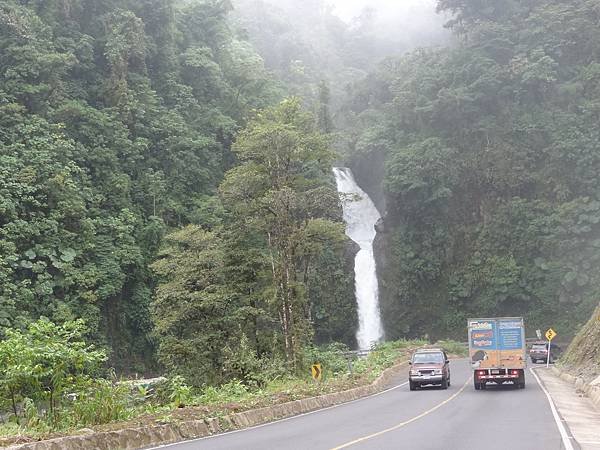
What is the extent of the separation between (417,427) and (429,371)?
41.4ft

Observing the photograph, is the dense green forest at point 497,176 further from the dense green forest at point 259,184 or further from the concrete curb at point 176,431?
the concrete curb at point 176,431

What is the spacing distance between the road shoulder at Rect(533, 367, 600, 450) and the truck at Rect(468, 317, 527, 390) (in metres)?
1.47

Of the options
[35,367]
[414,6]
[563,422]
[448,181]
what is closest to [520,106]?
[448,181]

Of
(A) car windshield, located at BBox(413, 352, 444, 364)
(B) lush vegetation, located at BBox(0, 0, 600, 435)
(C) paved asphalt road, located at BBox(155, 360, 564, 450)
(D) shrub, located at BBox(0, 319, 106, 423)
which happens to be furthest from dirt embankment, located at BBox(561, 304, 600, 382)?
(D) shrub, located at BBox(0, 319, 106, 423)

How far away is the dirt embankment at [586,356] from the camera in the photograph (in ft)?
84.6

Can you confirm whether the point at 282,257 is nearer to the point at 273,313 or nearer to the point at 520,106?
the point at 273,313

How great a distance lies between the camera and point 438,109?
61125 millimetres

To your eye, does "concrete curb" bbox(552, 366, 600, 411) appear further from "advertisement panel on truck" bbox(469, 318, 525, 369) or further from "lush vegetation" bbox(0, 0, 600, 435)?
"lush vegetation" bbox(0, 0, 600, 435)

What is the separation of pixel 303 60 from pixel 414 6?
1961 inches

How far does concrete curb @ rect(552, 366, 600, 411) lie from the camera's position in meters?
19.0

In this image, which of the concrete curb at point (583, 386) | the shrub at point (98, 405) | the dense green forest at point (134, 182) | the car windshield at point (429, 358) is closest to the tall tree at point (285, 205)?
the dense green forest at point (134, 182)

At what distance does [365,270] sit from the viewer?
2275 inches

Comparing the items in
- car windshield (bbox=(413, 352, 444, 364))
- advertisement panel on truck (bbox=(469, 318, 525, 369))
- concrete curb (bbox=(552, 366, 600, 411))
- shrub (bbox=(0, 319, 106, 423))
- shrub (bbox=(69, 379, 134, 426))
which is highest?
shrub (bbox=(0, 319, 106, 423))

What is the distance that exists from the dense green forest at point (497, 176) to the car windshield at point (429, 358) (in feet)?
96.7
